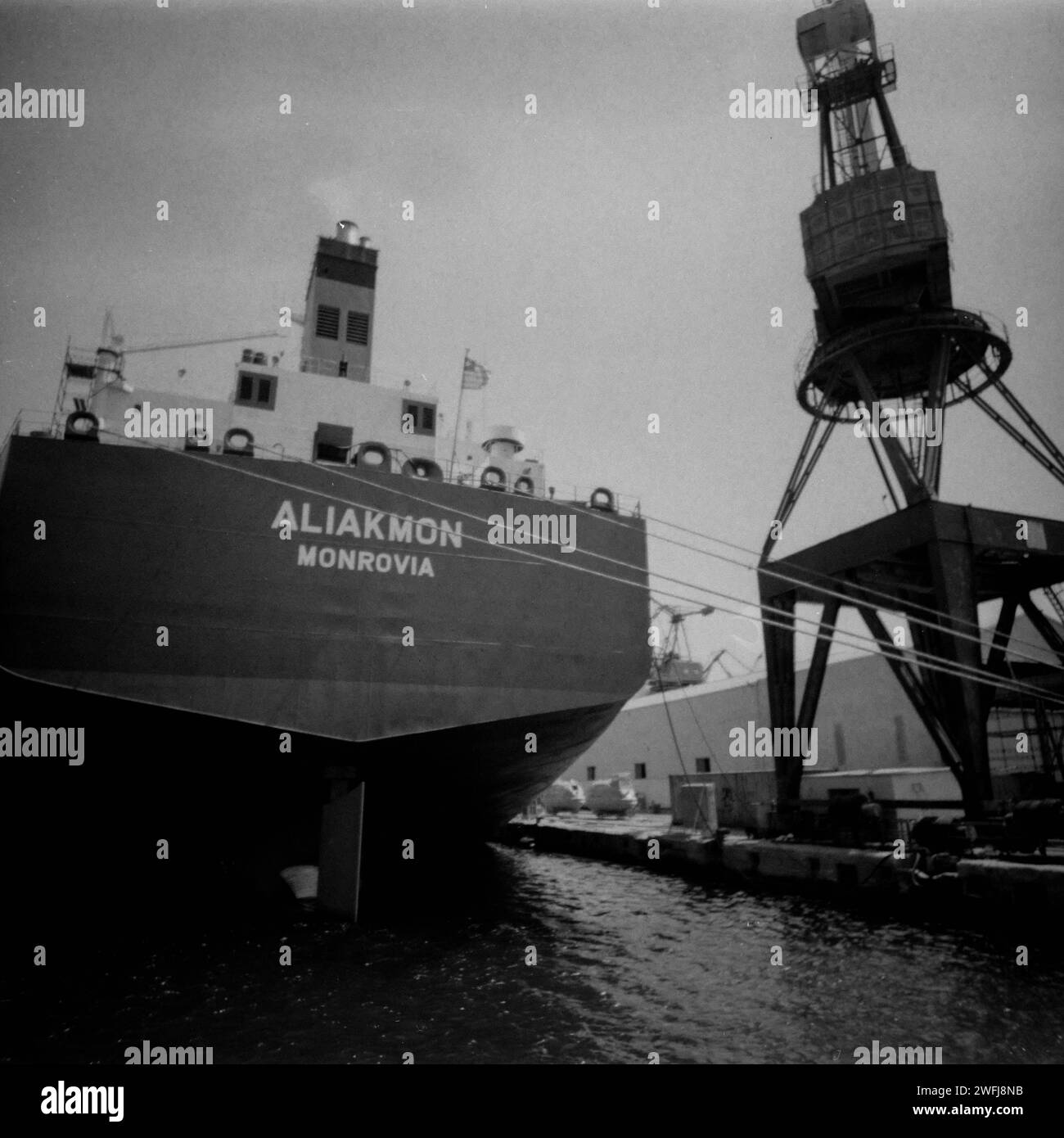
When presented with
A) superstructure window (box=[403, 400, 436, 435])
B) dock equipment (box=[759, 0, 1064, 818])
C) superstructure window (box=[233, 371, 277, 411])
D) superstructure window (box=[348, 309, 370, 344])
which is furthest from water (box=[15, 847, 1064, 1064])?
superstructure window (box=[348, 309, 370, 344])

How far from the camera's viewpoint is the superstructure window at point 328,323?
1544 cm

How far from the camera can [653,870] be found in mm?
18250

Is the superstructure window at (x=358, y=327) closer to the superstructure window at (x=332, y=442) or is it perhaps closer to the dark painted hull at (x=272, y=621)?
the superstructure window at (x=332, y=442)

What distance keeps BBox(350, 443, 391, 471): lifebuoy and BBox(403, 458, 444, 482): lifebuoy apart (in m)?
0.37

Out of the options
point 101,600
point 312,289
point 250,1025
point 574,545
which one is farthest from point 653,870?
point 312,289

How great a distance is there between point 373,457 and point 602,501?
4.02m

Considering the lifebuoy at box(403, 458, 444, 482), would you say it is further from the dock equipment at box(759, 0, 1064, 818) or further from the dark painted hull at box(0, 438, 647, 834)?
the dock equipment at box(759, 0, 1064, 818)

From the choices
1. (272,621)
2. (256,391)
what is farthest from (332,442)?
(272,621)

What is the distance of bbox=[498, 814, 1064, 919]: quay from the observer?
10266 mm

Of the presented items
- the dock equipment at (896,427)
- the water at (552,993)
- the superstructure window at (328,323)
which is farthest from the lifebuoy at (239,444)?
the dock equipment at (896,427)

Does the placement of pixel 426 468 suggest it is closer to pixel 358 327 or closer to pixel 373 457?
pixel 373 457

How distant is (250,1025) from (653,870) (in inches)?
525

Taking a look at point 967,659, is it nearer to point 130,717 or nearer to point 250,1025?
point 250,1025

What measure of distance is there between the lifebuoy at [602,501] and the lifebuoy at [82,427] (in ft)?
24.5
